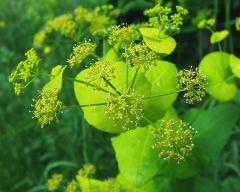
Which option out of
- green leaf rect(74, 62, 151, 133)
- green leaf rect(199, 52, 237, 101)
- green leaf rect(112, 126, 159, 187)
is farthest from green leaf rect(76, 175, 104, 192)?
green leaf rect(199, 52, 237, 101)

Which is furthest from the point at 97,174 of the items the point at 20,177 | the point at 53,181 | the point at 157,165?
the point at 157,165

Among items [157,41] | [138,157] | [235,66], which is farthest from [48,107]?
[235,66]

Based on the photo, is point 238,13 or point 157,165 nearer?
point 157,165

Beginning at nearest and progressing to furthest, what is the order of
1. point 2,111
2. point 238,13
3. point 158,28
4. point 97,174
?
point 158,28 < point 97,174 < point 2,111 < point 238,13

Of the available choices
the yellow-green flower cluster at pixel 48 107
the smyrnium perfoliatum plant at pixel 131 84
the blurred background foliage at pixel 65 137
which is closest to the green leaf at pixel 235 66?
the smyrnium perfoliatum plant at pixel 131 84

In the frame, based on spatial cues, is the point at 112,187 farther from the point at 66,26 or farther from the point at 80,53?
the point at 66,26

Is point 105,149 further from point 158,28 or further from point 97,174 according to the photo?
point 158,28

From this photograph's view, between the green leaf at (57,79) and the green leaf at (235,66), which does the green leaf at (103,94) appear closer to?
the green leaf at (57,79)
